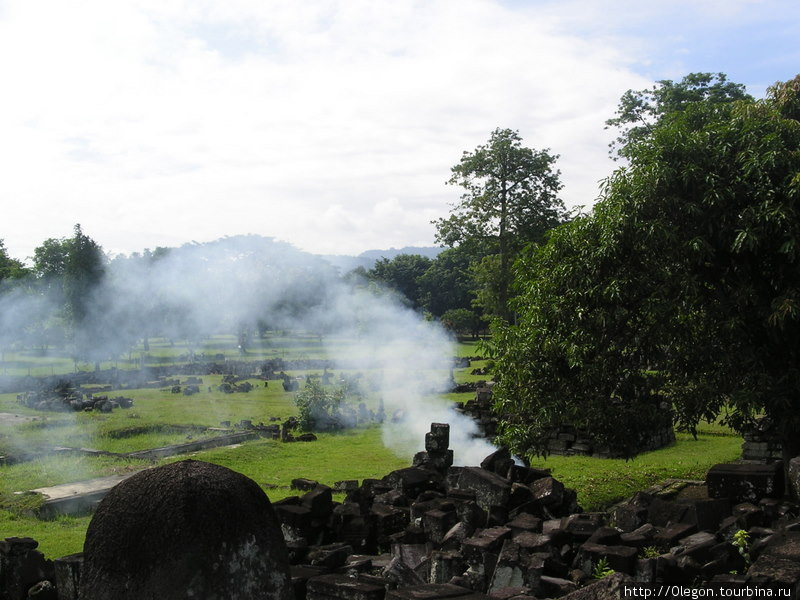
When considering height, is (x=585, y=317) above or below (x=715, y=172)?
below

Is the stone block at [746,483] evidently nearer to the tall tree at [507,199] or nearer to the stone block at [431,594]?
the stone block at [431,594]

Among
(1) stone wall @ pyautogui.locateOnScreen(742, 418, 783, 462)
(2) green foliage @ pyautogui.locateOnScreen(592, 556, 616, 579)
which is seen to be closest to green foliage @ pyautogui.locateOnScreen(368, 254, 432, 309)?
(1) stone wall @ pyautogui.locateOnScreen(742, 418, 783, 462)

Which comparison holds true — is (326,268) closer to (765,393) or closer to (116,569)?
(765,393)

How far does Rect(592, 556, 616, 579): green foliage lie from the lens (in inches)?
312

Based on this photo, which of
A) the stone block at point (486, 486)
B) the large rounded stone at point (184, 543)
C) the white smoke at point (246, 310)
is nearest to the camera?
the large rounded stone at point (184, 543)

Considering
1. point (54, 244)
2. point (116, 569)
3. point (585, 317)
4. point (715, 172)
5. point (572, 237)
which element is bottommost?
point (116, 569)

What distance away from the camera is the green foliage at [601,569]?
312 inches

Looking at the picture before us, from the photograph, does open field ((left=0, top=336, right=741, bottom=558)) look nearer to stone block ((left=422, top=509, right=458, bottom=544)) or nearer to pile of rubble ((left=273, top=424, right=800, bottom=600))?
pile of rubble ((left=273, top=424, right=800, bottom=600))

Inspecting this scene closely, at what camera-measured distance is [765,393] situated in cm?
1050

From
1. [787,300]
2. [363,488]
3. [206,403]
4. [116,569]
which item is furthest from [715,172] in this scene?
[206,403]

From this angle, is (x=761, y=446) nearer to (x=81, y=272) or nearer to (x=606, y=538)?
(x=606, y=538)

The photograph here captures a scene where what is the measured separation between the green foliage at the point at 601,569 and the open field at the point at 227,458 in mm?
4618

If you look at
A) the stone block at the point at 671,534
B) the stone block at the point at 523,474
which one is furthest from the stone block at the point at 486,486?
the stone block at the point at 671,534

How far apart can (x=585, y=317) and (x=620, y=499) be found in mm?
3828
